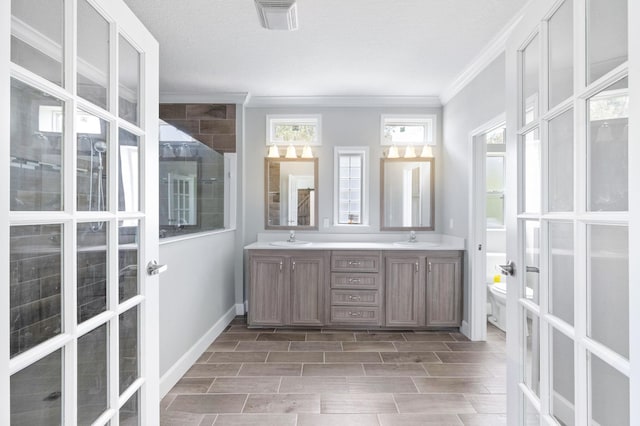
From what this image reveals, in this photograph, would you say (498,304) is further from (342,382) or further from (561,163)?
(561,163)

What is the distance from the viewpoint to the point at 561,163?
1151 mm

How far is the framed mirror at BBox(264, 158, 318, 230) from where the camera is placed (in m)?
4.05

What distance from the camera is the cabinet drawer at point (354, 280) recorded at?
3469 mm

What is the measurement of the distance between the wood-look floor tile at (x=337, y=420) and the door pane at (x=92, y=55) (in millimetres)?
1870

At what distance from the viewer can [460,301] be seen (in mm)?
3426

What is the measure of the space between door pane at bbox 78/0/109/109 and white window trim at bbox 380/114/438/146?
3.25m

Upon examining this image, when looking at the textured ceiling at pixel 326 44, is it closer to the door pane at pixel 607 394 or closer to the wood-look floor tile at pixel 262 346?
the door pane at pixel 607 394

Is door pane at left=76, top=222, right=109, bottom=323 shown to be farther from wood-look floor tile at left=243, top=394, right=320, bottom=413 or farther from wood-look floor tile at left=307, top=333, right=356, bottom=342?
wood-look floor tile at left=307, top=333, right=356, bottom=342

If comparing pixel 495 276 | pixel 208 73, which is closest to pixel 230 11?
pixel 208 73

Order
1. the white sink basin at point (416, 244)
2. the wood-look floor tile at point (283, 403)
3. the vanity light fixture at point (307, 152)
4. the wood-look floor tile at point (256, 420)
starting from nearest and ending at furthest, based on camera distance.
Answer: the wood-look floor tile at point (256, 420) → the wood-look floor tile at point (283, 403) → the white sink basin at point (416, 244) → the vanity light fixture at point (307, 152)

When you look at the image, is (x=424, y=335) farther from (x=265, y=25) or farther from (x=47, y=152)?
(x=47, y=152)

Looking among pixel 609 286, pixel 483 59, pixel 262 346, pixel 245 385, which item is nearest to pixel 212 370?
pixel 245 385

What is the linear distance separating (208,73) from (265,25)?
1254 mm

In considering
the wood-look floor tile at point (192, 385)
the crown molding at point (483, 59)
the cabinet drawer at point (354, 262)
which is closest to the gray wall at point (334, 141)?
the crown molding at point (483, 59)
